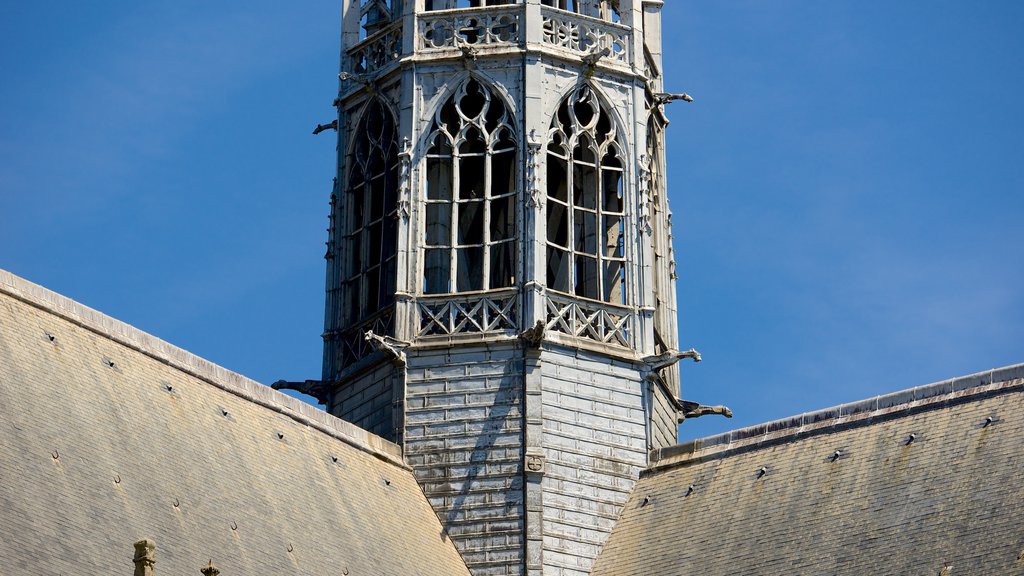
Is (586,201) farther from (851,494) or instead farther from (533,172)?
(851,494)

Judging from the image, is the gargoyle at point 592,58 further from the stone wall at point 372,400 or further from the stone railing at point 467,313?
the stone wall at point 372,400

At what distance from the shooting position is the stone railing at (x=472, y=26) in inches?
2308

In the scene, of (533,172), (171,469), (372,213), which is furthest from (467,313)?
(171,469)

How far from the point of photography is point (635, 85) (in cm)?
5938

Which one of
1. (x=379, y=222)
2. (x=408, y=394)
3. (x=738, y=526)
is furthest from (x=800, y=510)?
(x=379, y=222)

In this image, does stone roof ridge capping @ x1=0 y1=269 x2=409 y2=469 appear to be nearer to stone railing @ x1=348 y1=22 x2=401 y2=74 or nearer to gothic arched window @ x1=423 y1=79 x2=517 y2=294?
gothic arched window @ x1=423 y1=79 x2=517 y2=294

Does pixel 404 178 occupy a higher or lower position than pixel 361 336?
higher

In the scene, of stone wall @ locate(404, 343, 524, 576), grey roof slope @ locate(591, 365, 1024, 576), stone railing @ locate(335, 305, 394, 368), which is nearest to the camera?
grey roof slope @ locate(591, 365, 1024, 576)

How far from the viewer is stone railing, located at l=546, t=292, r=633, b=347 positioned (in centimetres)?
5606

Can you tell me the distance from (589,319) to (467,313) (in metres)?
2.66

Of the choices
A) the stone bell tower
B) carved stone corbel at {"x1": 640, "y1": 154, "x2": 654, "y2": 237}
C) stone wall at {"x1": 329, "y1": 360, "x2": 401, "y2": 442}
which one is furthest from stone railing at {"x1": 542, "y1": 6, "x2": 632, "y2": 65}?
stone wall at {"x1": 329, "y1": 360, "x2": 401, "y2": 442}

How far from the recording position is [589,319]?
56.3 metres

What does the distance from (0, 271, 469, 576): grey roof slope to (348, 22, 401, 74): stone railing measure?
9821mm

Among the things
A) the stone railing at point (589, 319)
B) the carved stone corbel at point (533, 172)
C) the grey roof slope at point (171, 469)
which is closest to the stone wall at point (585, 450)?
the stone railing at point (589, 319)
